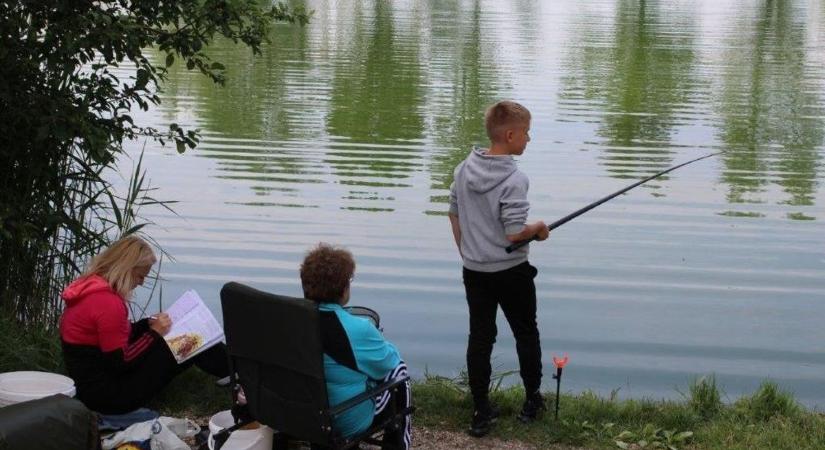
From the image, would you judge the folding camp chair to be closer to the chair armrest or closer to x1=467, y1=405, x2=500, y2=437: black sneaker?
the chair armrest

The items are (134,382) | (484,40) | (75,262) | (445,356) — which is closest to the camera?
(134,382)

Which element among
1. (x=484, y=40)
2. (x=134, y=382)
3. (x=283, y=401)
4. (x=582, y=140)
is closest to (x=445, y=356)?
(x=134, y=382)

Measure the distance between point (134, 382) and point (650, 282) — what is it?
16.9 ft

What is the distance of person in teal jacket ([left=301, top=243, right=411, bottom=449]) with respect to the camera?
422cm

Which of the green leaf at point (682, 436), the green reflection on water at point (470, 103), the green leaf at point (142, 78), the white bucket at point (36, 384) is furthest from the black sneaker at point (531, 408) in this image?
the green reflection on water at point (470, 103)

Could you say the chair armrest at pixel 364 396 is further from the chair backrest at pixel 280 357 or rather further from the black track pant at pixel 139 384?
the black track pant at pixel 139 384

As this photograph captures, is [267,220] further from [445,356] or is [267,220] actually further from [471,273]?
[471,273]

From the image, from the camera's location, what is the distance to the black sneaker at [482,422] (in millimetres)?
5160

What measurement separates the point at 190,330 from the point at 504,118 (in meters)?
1.55

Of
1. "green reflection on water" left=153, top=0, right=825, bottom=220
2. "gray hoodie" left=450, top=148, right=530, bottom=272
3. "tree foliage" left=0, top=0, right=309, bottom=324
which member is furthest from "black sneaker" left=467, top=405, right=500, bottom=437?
"green reflection on water" left=153, top=0, right=825, bottom=220

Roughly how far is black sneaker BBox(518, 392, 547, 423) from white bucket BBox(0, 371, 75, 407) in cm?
185

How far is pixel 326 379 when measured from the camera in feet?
13.8

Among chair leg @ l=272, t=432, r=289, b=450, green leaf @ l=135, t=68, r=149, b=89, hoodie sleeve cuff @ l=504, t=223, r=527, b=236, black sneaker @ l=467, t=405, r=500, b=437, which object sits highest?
green leaf @ l=135, t=68, r=149, b=89

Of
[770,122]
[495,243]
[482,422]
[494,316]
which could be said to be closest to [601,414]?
[482,422]
